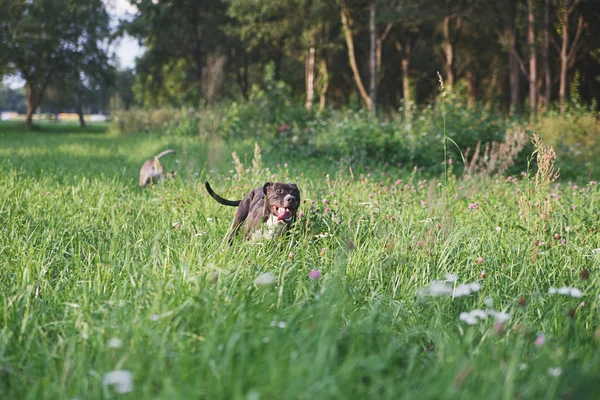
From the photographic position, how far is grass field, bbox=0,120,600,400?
1943mm

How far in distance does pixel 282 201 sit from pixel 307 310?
146 cm

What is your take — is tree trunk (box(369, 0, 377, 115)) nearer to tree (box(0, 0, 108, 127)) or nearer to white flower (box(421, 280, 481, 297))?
white flower (box(421, 280, 481, 297))

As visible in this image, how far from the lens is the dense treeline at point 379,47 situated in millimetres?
18844

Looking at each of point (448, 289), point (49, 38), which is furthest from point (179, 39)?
point (448, 289)

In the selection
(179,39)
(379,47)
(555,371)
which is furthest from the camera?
(179,39)

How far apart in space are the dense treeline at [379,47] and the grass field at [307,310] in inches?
341

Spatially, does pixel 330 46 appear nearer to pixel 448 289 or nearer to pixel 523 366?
pixel 448 289

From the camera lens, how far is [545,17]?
58.5 ft

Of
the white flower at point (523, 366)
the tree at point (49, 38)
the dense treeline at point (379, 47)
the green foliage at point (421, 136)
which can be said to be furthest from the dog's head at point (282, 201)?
the tree at point (49, 38)

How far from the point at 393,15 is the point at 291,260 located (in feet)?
60.6

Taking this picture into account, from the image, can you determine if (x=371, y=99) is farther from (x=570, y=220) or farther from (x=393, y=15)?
(x=570, y=220)

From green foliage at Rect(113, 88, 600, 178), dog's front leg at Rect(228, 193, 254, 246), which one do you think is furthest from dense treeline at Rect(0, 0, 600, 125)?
dog's front leg at Rect(228, 193, 254, 246)

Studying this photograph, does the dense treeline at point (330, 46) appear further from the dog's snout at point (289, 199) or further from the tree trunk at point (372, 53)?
the dog's snout at point (289, 199)

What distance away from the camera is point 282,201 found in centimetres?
390
